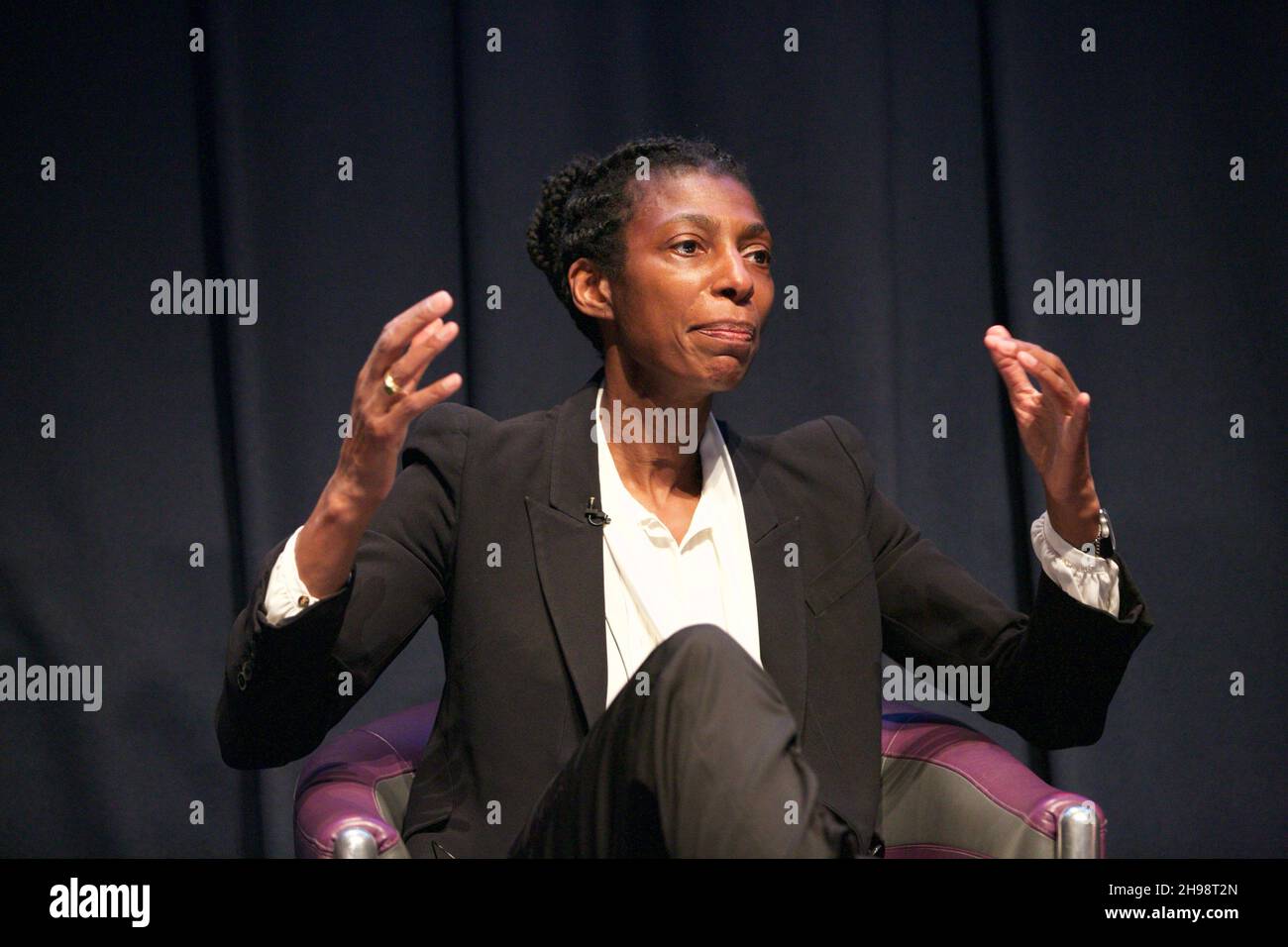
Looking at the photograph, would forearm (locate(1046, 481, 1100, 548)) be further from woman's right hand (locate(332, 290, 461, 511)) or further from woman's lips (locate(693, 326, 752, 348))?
woman's right hand (locate(332, 290, 461, 511))

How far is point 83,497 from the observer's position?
8.23 feet

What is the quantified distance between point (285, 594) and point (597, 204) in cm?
73

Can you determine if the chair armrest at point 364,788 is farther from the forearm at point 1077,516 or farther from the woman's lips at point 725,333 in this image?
the forearm at point 1077,516

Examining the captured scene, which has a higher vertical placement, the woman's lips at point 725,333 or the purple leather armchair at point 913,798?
the woman's lips at point 725,333

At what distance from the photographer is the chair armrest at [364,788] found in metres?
1.46

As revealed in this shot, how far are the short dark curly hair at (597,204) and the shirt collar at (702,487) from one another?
0.63 ft

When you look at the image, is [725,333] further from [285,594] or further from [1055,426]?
[285,594]

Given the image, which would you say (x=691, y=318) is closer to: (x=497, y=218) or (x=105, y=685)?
(x=497, y=218)

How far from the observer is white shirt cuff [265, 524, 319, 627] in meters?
1.51

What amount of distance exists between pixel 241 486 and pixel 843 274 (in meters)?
1.21

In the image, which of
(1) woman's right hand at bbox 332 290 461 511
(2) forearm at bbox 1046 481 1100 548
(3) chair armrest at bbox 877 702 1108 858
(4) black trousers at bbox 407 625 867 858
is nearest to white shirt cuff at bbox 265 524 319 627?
(1) woman's right hand at bbox 332 290 461 511

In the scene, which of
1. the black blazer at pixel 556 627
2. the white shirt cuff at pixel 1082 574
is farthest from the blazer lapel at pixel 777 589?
the white shirt cuff at pixel 1082 574

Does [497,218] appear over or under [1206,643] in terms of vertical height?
over
